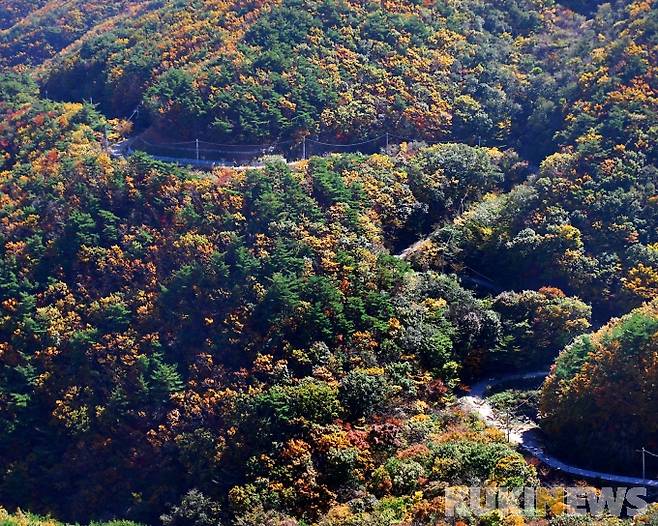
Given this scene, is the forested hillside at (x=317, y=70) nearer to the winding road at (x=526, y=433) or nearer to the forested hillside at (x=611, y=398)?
the winding road at (x=526, y=433)

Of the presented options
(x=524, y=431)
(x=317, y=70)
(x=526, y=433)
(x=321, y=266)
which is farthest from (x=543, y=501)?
(x=317, y=70)

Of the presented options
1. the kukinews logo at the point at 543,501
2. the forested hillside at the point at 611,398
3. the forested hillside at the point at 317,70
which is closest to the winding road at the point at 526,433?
the forested hillside at the point at 611,398

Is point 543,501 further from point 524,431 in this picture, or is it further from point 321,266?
point 321,266

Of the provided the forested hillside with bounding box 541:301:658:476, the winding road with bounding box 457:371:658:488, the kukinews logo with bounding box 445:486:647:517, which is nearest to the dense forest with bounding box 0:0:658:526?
the forested hillside with bounding box 541:301:658:476

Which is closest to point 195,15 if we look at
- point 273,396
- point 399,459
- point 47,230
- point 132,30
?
point 132,30

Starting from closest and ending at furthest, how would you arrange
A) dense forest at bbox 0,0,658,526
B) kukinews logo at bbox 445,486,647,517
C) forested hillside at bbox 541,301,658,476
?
kukinews logo at bbox 445,486,647,517, forested hillside at bbox 541,301,658,476, dense forest at bbox 0,0,658,526

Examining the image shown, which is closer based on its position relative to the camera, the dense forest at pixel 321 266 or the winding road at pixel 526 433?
the winding road at pixel 526 433

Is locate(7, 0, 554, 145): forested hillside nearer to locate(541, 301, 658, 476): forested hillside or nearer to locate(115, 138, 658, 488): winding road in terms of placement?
locate(115, 138, 658, 488): winding road
